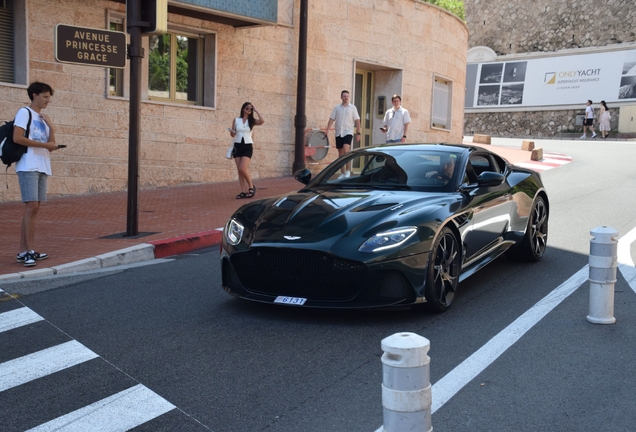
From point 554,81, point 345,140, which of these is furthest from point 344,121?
point 554,81

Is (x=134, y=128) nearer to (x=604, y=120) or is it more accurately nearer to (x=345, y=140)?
(x=345, y=140)

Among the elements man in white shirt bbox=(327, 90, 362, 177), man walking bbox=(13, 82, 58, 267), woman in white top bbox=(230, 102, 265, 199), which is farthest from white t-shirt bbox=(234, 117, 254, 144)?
man walking bbox=(13, 82, 58, 267)

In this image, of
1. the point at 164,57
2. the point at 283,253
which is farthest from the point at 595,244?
the point at 164,57

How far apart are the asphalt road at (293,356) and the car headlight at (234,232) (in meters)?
0.57

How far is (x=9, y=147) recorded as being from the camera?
7.30 metres

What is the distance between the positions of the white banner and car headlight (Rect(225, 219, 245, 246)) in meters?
34.3

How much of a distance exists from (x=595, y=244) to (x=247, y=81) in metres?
12.1

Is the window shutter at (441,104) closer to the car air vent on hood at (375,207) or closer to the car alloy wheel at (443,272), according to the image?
the car alloy wheel at (443,272)

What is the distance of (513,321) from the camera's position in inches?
215

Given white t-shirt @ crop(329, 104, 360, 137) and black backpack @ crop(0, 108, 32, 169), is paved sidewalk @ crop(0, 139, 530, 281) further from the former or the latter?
white t-shirt @ crop(329, 104, 360, 137)

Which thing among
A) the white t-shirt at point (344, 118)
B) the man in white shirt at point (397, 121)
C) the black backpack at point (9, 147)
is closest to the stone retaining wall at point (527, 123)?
the man in white shirt at point (397, 121)

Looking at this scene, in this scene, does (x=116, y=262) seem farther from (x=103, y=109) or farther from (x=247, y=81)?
(x=247, y=81)

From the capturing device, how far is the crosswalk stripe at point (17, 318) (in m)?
5.50

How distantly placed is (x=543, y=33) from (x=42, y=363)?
141 feet
